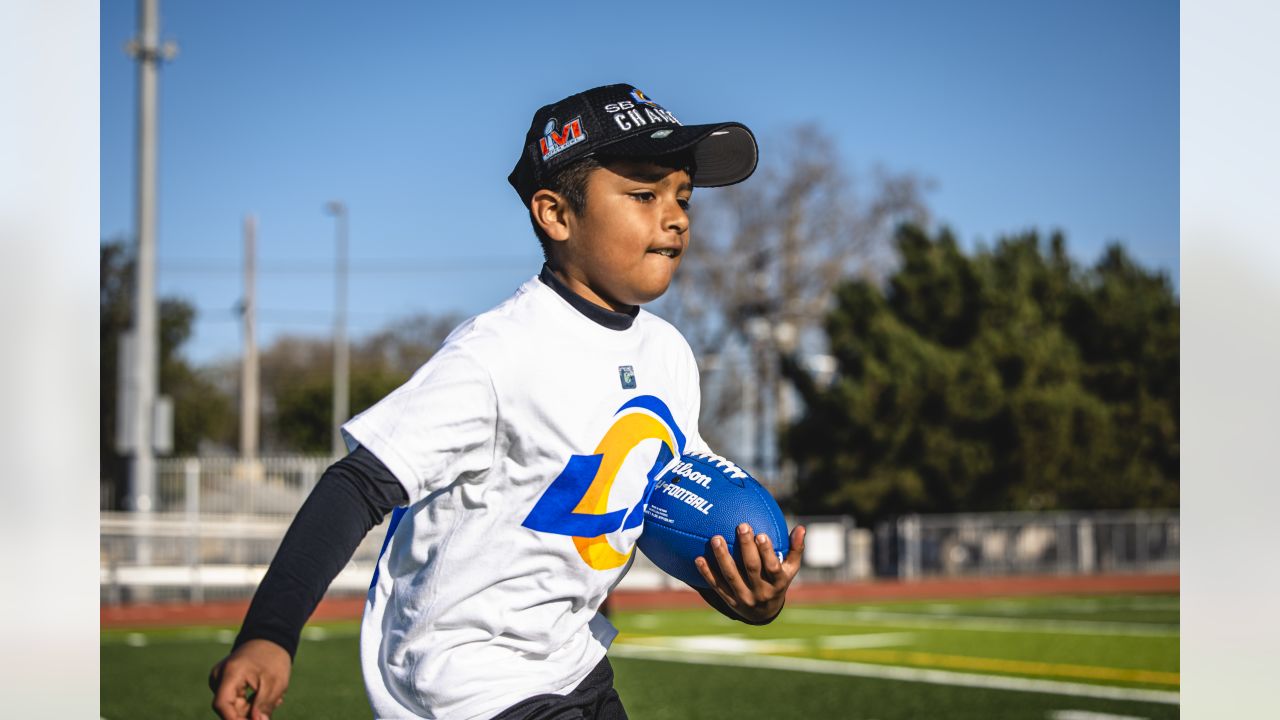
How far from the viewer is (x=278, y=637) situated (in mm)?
1877

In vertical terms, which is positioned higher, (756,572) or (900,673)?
(756,572)

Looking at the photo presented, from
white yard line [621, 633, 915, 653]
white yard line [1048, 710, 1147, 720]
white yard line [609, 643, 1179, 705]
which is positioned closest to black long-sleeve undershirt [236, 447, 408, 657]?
white yard line [1048, 710, 1147, 720]

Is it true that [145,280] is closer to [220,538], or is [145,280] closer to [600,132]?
[220,538]

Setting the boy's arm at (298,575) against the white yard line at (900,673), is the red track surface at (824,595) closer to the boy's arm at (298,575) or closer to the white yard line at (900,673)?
the white yard line at (900,673)

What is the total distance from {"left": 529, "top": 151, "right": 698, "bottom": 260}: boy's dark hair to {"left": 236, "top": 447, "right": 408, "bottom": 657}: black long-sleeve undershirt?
0.72 meters

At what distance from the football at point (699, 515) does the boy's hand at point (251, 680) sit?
36.8 inches

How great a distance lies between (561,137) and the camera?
2.62 m

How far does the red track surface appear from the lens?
15.3 meters

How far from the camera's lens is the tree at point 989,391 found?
1110 inches

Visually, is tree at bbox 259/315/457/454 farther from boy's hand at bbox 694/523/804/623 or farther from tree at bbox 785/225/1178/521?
boy's hand at bbox 694/523/804/623

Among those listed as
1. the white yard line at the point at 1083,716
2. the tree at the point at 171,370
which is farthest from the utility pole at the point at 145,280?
the white yard line at the point at 1083,716

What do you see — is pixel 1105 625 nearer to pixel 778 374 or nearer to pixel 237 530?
pixel 237 530

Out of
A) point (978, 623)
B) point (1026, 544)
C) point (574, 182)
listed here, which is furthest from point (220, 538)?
point (1026, 544)

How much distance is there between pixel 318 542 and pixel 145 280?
15.9 metres
